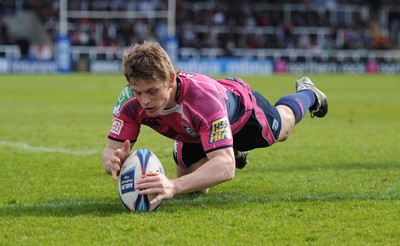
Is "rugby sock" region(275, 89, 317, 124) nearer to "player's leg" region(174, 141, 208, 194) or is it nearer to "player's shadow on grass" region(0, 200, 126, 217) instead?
"player's leg" region(174, 141, 208, 194)

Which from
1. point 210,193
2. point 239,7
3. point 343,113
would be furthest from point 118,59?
point 210,193

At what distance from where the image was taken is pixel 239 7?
147ft

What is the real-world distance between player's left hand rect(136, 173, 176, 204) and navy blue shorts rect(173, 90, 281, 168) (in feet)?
5.00

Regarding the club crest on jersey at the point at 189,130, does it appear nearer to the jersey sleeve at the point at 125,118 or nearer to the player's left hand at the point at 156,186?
the jersey sleeve at the point at 125,118

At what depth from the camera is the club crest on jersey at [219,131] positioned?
5.99 m

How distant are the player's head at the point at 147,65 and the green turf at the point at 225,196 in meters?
1.03

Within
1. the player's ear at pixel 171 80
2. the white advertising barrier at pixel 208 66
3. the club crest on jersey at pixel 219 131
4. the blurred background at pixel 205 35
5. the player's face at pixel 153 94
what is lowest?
the white advertising barrier at pixel 208 66

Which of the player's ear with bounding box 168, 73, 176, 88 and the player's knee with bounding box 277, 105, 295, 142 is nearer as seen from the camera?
the player's ear with bounding box 168, 73, 176, 88

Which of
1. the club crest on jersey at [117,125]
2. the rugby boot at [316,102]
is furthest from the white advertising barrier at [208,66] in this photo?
the club crest on jersey at [117,125]

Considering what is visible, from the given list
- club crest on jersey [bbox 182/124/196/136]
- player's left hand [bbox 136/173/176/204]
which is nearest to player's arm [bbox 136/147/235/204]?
player's left hand [bbox 136/173/176/204]

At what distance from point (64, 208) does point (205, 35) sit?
36.8 meters

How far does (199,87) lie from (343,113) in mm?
12220

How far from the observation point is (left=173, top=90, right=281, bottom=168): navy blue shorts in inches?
282

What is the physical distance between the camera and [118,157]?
242 inches
